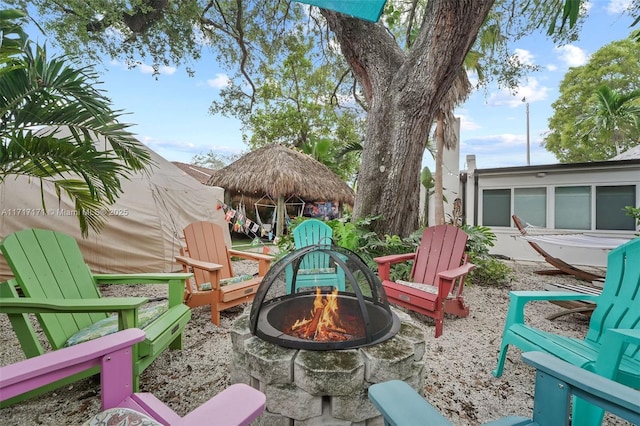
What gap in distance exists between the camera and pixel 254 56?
7.67 metres

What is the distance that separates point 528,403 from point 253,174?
903cm

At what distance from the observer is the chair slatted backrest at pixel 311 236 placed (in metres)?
3.60

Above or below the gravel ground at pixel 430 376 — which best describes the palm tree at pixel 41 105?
above

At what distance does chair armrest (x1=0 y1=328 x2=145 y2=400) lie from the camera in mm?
851

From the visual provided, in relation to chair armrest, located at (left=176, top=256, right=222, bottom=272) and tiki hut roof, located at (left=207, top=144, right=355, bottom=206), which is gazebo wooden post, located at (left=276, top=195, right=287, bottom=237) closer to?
tiki hut roof, located at (left=207, top=144, right=355, bottom=206)

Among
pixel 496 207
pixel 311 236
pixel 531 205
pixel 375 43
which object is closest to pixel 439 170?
pixel 496 207

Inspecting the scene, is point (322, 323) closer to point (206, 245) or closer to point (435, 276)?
point (435, 276)

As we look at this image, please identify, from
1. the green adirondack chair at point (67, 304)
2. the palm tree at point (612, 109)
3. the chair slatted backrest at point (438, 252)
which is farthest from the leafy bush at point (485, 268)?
the palm tree at point (612, 109)

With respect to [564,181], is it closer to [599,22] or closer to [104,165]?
[599,22]

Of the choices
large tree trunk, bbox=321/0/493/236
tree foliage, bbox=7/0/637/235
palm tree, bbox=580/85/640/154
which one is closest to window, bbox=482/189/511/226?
tree foliage, bbox=7/0/637/235

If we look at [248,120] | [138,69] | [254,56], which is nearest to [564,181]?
[254,56]

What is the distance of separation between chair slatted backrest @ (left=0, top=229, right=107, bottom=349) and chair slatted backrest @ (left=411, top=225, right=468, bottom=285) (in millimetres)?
2936

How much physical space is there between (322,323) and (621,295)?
1.91 meters

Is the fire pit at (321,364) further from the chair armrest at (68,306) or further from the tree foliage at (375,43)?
the tree foliage at (375,43)
